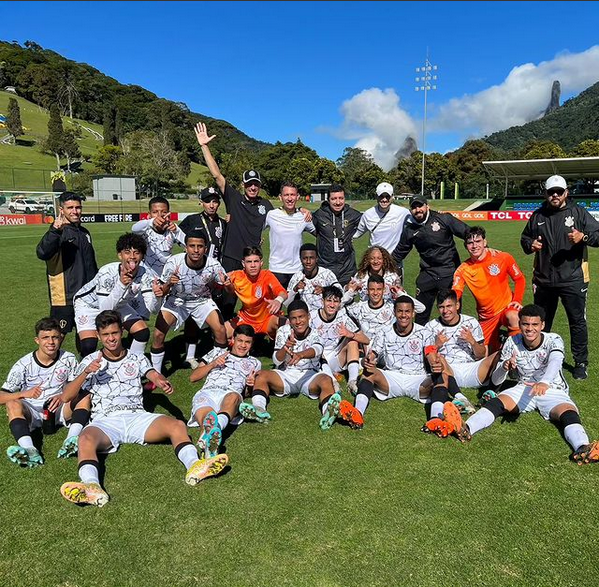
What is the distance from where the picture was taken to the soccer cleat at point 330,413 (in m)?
4.29

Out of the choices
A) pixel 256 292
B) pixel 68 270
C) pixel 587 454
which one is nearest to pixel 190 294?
pixel 256 292

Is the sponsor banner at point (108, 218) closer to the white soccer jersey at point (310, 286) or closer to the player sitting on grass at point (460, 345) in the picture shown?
the white soccer jersey at point (310, 286)

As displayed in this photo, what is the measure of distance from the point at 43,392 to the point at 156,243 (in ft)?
7.89

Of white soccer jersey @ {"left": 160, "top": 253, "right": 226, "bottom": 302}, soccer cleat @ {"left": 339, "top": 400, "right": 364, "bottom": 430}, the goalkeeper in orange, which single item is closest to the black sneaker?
the goalkeeper in orange

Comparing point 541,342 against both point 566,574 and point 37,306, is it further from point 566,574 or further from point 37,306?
point 37,306

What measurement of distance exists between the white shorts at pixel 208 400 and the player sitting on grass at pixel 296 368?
33cm

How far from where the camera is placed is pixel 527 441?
3.98 m

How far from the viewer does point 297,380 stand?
501 cm

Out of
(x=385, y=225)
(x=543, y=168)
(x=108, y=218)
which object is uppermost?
(x=543, y=168)

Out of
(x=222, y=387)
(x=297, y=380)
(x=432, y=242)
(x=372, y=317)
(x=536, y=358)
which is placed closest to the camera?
(x=536, y=358)

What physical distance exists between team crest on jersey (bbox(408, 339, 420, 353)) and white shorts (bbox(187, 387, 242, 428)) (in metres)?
1.83

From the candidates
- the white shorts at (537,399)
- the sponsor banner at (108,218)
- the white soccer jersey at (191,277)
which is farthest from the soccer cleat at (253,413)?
the sponsor banner at (108,218)

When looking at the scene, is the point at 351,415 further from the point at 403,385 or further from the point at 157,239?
the point at 157,239

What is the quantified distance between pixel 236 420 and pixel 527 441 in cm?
255
